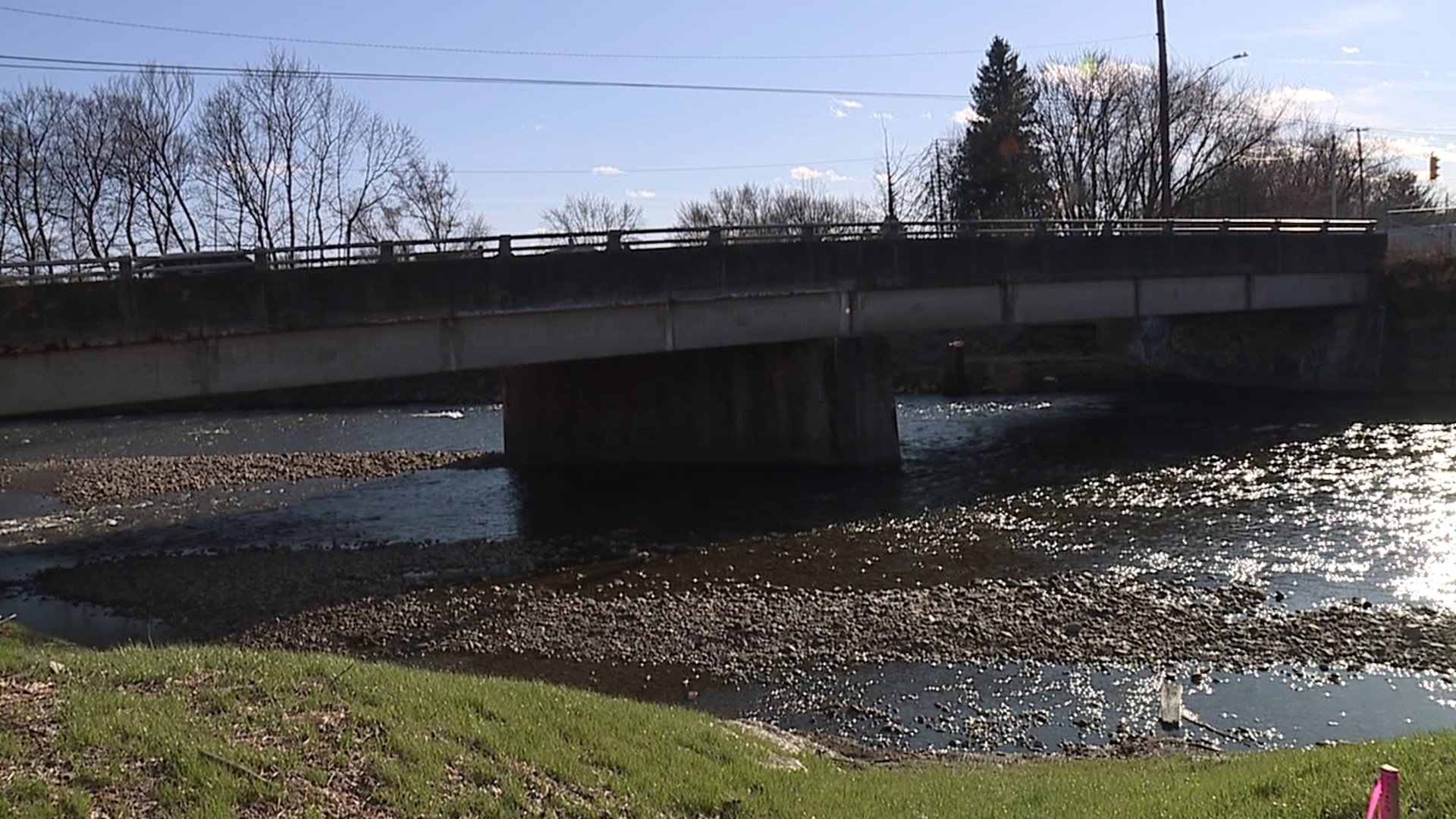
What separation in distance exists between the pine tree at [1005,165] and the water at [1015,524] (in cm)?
2767

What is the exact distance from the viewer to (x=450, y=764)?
752 centimetres

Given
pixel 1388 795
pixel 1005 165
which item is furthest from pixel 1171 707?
pixel 1005 165

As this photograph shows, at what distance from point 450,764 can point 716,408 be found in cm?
2342

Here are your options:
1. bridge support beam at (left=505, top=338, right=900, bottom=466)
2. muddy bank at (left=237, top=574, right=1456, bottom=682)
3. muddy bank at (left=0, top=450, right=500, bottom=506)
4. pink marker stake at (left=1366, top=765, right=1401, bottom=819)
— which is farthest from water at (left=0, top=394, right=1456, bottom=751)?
pink marker stake at (left=1366, top=765, right=1401, bottom=819)

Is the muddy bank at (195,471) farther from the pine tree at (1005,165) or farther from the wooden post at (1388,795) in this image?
the pine tree at (1005,165)

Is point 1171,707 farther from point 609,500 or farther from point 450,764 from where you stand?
point 609,500

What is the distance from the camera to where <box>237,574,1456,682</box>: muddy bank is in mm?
13789

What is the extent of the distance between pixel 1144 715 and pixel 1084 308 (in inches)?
958

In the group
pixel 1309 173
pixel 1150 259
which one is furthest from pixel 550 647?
pixel 1309 173

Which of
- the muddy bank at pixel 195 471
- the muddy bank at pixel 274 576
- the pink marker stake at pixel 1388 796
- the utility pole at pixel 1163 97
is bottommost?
the muddy bank at pixel 274 576

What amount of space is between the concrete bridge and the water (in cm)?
192

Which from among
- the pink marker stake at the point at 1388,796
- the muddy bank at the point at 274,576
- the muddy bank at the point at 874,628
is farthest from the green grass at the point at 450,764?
the muddy bank at the point at 274,576

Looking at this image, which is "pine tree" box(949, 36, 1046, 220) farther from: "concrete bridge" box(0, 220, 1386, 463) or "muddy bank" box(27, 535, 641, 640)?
"muddy bank" box(27, 535, 641, 640)

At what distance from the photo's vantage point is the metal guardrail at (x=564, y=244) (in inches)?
785
